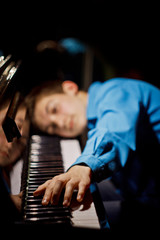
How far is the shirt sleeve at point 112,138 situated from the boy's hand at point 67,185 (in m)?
0.05

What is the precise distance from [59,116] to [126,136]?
79cm

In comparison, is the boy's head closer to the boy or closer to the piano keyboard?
the boy

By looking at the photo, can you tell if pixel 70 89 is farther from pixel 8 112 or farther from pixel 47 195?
pixel 47 195

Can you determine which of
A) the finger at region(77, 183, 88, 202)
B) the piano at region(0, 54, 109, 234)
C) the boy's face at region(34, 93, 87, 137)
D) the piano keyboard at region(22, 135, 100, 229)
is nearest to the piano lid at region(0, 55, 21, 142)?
the piano at region(0, 54, 109, 234)

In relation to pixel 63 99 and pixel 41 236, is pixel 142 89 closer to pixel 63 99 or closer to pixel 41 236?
pixel 63 99

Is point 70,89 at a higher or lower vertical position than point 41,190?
higher

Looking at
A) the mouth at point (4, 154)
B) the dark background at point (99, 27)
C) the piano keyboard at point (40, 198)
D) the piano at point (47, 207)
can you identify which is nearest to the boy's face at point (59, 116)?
the piano keyboard at point (40, 198)

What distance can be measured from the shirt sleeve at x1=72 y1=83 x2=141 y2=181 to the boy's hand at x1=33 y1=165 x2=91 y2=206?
0.05 meters

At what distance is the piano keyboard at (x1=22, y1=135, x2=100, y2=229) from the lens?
2.21 feet

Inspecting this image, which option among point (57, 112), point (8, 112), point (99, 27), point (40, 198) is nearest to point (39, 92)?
point (57, 112)

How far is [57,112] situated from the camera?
164 centimetres

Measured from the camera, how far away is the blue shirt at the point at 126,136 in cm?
89

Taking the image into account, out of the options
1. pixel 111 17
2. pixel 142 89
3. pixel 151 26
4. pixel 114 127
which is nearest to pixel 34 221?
pixel 114 127

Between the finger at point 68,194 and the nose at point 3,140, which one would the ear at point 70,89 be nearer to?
the nose at point 3,140
